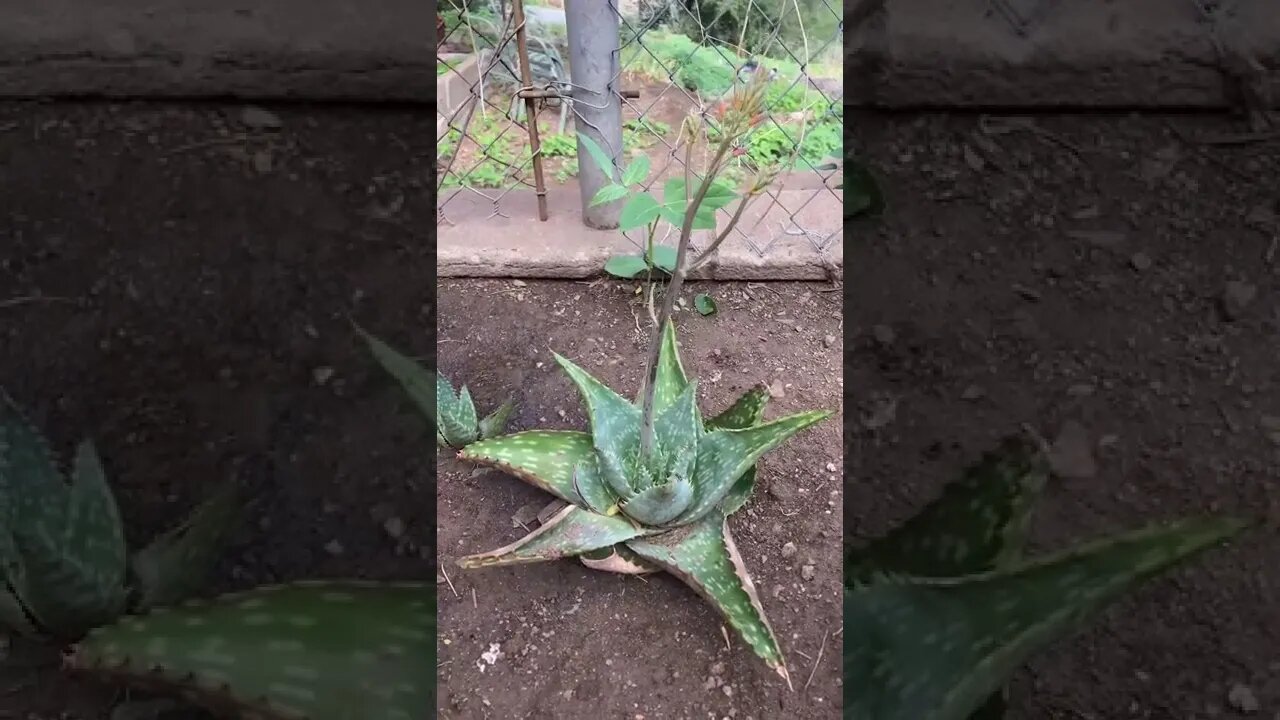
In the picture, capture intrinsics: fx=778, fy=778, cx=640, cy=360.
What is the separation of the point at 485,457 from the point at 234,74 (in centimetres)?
78

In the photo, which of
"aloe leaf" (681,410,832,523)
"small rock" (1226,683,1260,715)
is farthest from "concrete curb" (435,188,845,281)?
"small rock" (1226,683,1260,715)

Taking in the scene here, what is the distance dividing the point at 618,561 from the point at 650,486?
0.11 m

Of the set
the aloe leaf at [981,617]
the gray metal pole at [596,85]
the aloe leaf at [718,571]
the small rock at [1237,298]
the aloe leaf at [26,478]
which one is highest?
the small rock at [1237,298]

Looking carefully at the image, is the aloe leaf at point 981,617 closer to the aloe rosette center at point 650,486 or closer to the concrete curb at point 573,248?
the aloe rosette center at point 650,486

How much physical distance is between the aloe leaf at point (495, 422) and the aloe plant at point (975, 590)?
0.93m

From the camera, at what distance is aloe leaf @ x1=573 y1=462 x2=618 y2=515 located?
91 cm

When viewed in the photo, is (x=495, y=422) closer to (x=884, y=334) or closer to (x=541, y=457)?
(x=541, y=457)

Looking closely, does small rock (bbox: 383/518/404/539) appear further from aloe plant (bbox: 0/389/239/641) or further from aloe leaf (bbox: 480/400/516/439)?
aloe leaf (bbox: 480/400/516/439)

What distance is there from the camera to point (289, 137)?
20 centimetres

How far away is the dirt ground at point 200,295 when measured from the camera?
0.20 metres

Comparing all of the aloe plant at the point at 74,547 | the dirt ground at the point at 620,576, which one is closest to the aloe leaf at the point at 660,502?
the dirt ground at the point at 620,576

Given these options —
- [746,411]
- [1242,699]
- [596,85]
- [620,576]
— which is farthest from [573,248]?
[1242,699]

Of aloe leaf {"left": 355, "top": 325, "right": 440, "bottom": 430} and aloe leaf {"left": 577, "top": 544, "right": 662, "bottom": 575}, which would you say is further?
aloe leaf {"left": 577, "top": 544, "right": 662, "bottom": 575}

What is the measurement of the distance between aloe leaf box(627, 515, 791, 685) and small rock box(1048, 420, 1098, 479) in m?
0.60
